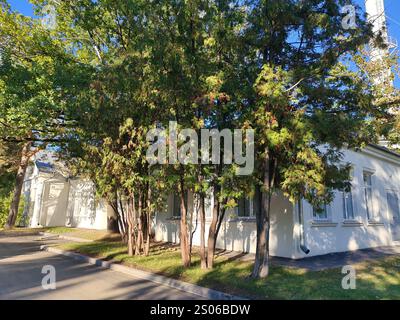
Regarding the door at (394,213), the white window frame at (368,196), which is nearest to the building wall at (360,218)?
the white window frame at (368,196)

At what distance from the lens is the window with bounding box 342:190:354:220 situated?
A: 1269 centimetres

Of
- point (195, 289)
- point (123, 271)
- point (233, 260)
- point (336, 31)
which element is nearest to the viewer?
point (195, 289)

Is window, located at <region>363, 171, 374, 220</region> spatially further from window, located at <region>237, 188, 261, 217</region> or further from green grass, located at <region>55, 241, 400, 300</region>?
window, located at <region>237, 188, 261, 217</region>

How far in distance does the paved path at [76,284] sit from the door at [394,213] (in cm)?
1308

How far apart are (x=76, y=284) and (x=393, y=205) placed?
1525cm

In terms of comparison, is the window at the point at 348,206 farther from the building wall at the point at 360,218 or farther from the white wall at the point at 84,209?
the white wall at the point at 84,209

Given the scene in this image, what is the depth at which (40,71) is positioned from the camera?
1246 centimetres

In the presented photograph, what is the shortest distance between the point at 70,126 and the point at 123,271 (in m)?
7.52

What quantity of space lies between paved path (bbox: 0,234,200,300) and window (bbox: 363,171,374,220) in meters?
10.7

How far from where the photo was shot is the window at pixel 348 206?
12.7m

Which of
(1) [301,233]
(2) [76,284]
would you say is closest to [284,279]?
(1) [301,233]

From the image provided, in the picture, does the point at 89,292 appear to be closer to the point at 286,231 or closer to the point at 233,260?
the point at 233,260

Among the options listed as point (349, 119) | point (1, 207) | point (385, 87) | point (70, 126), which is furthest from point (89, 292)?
point (1, 207)

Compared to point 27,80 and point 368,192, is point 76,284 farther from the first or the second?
point 368,192
